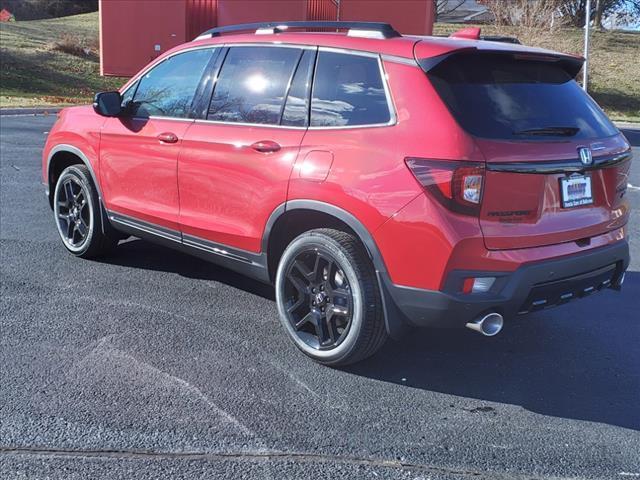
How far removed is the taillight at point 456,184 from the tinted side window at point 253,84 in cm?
121

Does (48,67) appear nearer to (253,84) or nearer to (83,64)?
(83,64)

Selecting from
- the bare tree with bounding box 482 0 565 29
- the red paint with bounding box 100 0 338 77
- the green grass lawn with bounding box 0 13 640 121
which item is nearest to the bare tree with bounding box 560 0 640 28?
→ the green grass lawn with bounding box 0 13 640 121

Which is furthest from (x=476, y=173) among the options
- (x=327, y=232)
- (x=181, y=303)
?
(x=181, y=303)

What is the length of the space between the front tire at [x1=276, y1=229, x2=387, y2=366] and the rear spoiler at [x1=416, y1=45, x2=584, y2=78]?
1.01 metres

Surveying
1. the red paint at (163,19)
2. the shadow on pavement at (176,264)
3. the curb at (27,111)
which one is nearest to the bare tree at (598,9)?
the red paint at (163,19)

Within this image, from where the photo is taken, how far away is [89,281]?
5.51 metres

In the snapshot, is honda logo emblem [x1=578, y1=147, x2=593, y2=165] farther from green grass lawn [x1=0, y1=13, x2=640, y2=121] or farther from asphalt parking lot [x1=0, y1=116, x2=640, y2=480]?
green grass lawn [x1=0, y1=13, x2=640, y2=121]

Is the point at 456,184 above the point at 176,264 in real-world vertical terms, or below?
above

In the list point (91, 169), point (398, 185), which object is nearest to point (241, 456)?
point (398, 185)

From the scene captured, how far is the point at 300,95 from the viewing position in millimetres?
4262

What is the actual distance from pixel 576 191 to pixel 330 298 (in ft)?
4.78

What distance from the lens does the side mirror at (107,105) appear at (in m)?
5.31

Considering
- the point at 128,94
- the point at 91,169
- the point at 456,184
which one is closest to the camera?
the point at 456,184

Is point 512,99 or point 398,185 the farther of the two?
point 512,99
